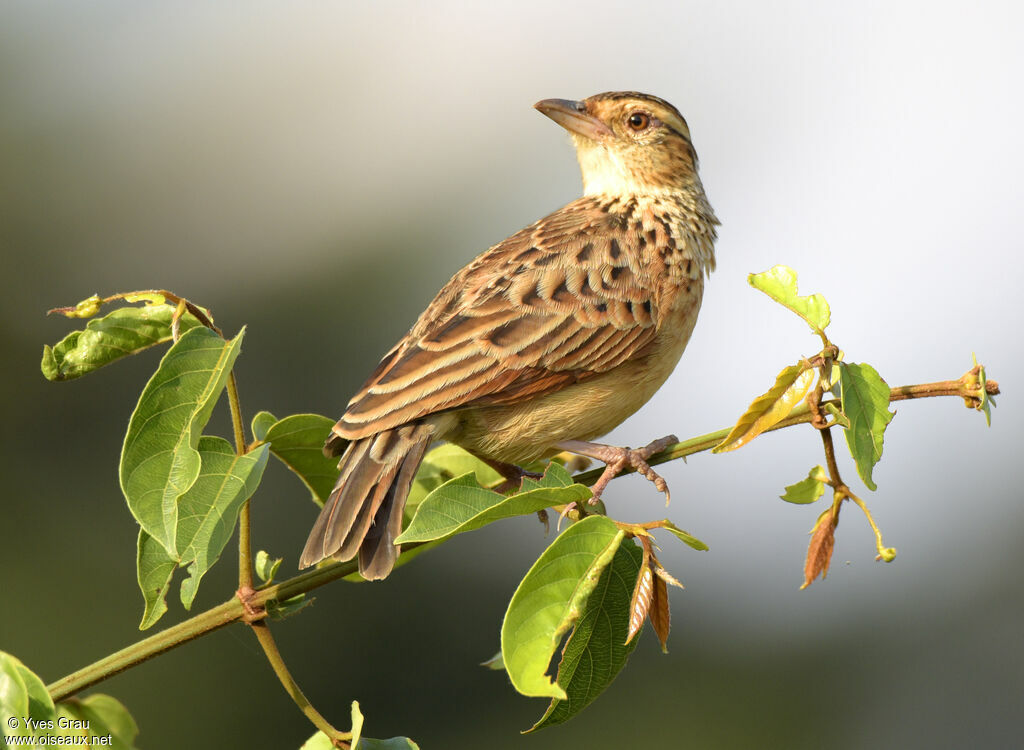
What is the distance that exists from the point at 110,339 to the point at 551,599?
4.46 ft

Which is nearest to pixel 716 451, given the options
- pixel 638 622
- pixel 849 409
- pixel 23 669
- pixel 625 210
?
pixel 849 409

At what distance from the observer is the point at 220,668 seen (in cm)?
1061

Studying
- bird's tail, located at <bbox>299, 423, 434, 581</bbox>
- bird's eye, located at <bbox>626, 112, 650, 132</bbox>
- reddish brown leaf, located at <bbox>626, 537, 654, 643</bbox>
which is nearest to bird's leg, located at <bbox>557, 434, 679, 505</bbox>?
bird's tail, located at <bbox>299, 423, 434, 581</bbox>

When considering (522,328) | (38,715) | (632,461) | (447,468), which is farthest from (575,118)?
(38,715)

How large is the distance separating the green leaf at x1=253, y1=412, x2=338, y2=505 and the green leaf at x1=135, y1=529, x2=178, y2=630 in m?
0.51

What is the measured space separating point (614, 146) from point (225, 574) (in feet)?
21.7

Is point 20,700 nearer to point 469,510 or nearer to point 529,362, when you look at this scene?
point 469,510

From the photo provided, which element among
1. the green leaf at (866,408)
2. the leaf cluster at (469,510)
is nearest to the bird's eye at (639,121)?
the leaf cluster at (469,510)

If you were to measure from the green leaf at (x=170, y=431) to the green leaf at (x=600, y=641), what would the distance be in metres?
0.89

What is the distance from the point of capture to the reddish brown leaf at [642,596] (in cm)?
240

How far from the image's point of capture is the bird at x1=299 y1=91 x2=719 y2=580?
11.4 ft

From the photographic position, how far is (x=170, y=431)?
258 centimetres

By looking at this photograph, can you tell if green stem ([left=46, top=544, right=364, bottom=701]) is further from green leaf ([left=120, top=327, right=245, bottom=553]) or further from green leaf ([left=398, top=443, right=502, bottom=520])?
green leaf ([left=398, top=443, right=502, bottom=520])

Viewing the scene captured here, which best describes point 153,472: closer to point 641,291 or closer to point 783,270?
point 783,270
